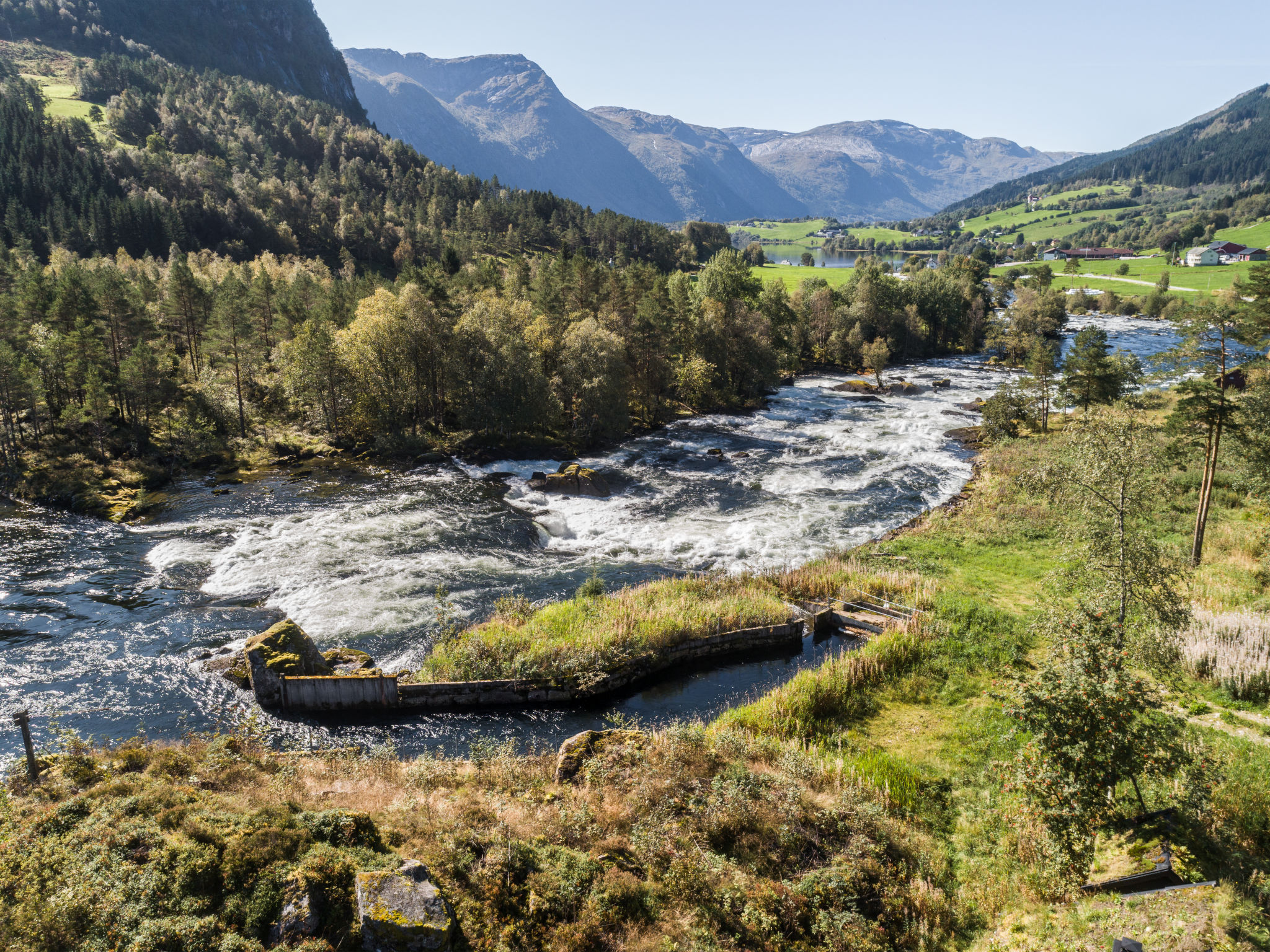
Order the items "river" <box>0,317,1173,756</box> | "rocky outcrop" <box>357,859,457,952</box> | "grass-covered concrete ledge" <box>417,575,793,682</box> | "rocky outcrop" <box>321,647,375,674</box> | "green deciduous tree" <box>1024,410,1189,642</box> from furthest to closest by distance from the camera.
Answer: "rocky outcrop" <box>321,647,375,674</box> < "grass-covered concrete ledge" <box>417,575,793,682</box> < "river" <box>0,317,1173,756</box> < "green deciduous tree" <box>1024,410,1189,642</box> < "rocky outcrop" <box>357,859,457,952</box>

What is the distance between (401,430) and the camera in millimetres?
65562

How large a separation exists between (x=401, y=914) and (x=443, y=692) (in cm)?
1430

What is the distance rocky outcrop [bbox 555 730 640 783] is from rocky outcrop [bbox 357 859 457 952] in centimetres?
697

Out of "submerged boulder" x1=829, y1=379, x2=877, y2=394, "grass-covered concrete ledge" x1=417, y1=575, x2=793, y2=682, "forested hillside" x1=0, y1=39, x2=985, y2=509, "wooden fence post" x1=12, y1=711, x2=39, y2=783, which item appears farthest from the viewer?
"submerged boulder" x1=829, y1=379, x2=877, y2=394

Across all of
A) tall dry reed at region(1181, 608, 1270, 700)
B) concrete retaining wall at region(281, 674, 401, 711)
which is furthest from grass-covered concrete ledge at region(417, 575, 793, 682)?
tall dry reed at region(1181, 608, 1270, 700)

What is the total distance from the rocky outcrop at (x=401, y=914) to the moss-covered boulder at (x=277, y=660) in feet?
49.9

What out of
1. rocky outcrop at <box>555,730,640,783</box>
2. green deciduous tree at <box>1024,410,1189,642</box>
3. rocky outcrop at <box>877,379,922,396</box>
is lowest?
rocky outcrop at <box>555,730,640,783</box>

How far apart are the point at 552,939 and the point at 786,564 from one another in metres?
27.8

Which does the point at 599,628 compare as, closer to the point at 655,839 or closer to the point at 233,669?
the point at 655,839

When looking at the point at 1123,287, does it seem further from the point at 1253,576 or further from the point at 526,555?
the point at 526,555

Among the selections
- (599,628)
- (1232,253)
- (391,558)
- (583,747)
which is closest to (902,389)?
(391,558)

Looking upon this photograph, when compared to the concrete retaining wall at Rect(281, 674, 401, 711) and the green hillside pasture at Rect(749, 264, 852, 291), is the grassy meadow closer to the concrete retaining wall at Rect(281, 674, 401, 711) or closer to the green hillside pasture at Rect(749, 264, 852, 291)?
the green hillside pasture at Rect(749, 264, 852, 291)

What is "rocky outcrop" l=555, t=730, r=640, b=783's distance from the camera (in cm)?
1875

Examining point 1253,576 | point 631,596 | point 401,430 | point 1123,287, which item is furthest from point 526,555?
point 1123,287
